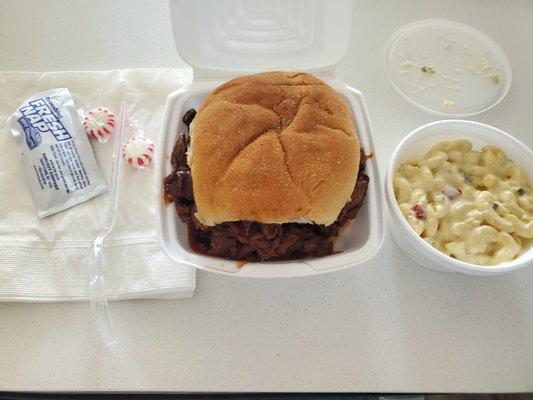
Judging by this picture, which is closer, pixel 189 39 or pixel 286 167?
pixel 286 167

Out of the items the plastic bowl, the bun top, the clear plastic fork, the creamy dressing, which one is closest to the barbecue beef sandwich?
the bun top

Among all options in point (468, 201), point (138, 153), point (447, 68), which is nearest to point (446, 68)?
point (447, 68)

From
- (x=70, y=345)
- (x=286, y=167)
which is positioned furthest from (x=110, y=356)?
(x=286, y=167)

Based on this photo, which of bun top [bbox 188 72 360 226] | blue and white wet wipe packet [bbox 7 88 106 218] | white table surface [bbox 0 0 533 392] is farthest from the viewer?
blue and white wet wipe packet [bbox 7 88 106 218]

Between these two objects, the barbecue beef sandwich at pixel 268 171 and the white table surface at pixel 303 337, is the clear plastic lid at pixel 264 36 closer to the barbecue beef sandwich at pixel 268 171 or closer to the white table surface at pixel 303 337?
the barbecue beef sandwich at pixel 268 171

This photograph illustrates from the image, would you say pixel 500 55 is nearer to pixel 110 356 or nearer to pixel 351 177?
pixel 351 177

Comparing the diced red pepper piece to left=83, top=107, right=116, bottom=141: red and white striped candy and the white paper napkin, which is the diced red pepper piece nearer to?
the white paper napkin

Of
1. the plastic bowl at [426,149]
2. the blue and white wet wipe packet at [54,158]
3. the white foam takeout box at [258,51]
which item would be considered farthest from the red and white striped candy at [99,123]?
the plastic bowl at [426,149]
